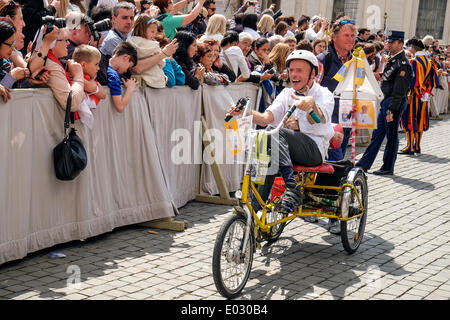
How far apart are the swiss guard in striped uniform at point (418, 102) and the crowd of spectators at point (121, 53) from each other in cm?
311

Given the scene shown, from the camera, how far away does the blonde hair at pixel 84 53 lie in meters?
6.80

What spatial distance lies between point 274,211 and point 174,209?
1.74m

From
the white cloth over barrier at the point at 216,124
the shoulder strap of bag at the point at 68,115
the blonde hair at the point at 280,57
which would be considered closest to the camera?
the shoulder strap of bag at the point at 68,115

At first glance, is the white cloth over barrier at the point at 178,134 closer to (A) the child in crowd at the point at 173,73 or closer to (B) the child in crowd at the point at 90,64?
(A) the child in crowd at the point at 173,73

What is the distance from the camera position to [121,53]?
7.36 metres

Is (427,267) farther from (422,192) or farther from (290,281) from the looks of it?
(422,192)

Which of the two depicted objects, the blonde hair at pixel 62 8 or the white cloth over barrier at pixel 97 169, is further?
the blonde hair at pixel 62 8

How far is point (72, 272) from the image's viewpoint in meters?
6.02

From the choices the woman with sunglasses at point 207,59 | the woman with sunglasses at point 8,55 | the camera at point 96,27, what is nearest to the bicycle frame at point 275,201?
the woman with sunglasses at point 8,55

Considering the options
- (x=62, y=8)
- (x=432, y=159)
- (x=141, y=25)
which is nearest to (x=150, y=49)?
(x=141, y=25)

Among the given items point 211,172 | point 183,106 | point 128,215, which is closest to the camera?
point 128,215

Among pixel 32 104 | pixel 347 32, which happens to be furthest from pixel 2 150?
pixel 347 32

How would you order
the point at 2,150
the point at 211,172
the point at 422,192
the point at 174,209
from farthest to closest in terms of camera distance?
the point at 422,192
the point at 211,172
the point at 174,209
the point at 2,150

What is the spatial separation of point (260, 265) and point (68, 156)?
198 centimetres
